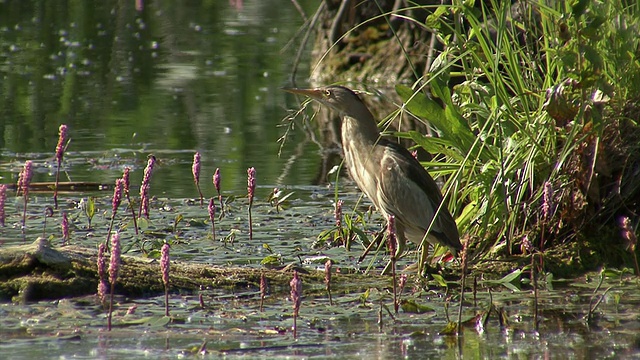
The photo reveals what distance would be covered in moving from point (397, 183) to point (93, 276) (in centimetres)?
167

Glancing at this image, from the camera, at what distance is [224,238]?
6.61 m

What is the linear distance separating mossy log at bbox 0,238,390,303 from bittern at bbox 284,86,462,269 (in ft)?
1.38

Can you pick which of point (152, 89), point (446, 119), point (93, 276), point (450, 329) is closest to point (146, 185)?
point (93, 276)

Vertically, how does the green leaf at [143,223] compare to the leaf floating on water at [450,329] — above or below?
below

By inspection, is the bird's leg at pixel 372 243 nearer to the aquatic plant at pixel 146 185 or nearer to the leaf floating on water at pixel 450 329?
the aquatic plant at pixel 146 185

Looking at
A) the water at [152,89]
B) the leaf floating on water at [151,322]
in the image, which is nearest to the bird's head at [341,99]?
the water at [152,89]

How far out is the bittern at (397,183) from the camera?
5.88 m

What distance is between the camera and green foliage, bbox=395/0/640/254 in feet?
18.3

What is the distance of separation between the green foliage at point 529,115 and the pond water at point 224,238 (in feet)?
1.49

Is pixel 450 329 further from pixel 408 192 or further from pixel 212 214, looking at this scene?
pixel 212 214

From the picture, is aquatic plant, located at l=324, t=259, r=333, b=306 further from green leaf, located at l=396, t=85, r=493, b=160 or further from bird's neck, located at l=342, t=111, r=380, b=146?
bird's neck, located at l=342, t=111, r=380, b=146

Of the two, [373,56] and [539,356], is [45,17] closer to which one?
[373,56]

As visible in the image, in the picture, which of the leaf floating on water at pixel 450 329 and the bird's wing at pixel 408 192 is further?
the bird's wing at pixel 408 192

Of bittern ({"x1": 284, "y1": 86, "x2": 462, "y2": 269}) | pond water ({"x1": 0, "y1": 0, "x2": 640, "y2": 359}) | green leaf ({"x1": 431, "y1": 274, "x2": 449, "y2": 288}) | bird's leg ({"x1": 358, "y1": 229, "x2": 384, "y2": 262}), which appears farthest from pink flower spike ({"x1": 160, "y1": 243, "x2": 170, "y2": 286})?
bird's leg ({"x1": 358, "y1": 229, "x2": 384, "y2": 262})
